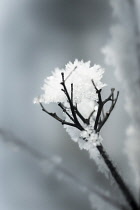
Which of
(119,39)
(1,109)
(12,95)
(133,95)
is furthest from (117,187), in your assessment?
(12,95)

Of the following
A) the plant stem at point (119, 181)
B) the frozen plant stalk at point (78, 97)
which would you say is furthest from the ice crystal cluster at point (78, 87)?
the plant stem at point (119, 181)

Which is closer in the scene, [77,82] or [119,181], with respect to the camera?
[119,181]

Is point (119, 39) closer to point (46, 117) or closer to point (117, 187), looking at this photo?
point (117, 187)

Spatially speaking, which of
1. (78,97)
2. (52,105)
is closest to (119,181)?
(78,97)

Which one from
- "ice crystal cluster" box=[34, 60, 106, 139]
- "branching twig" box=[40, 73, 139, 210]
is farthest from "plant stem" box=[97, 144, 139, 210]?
"ice crystal cluster" box=[34, 60, 106, 139]

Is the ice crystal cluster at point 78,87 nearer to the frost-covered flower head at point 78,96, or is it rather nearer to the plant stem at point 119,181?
the frost-covered flower head at point 78,96

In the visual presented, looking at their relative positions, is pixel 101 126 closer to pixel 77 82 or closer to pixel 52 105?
pixel 77 82

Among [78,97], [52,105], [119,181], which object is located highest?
[52,105]
